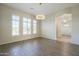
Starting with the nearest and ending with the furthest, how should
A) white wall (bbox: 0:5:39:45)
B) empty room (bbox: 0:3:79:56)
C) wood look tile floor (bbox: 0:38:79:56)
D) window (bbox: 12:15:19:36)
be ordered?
1. wood look tile floor (bbox: 0:38:79:56)
2. empty room (bbox: 0:3:79:56)
3. white wall (bbox: 0:5:39:45)
4. window (bbox: 12:15:19:36)

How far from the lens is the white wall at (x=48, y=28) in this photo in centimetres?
627

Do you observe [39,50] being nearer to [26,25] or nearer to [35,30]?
[26,25]

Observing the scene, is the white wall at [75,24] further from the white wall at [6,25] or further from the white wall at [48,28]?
the white wall at [6,25]

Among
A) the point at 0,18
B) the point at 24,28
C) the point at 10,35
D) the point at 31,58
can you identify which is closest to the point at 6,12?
the point at 0,18

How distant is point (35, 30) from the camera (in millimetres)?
7301

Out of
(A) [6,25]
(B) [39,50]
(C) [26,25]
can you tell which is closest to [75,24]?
(B) [39,50]

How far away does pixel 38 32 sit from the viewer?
7559mm

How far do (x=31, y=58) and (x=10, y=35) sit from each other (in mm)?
4031

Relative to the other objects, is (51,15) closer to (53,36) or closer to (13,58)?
(53,36)

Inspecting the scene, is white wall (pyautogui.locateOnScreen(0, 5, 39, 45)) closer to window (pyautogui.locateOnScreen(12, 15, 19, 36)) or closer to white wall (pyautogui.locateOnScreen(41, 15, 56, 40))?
window (pyautogui.locateOnScreen(12, 15, 19, 36))

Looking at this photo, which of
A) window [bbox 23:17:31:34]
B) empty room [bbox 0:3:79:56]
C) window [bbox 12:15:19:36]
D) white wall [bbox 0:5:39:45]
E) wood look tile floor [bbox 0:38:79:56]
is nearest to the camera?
wood look tile floor [bbox 0:38:79:56]

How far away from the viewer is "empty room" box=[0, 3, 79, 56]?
356 cm

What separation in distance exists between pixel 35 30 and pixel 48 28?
1.23 m

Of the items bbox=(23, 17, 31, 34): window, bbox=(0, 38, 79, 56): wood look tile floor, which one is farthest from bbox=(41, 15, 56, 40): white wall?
bbox=(0, 38, 79, 56): wood look tile floor
